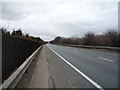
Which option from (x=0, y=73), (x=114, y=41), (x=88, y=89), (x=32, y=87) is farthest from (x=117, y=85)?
(x=114, y=41)

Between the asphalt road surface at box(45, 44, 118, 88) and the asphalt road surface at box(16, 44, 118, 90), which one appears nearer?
the asphalt road surface at box(16, 44, 118, 90)

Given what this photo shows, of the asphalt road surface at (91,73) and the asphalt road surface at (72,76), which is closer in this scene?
the asphalt road surface at (72,76)

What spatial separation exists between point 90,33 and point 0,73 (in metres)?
59.0

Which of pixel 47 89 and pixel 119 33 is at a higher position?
pixel 119 33

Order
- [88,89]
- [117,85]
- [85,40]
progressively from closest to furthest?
[88,89], [117,85], [85,40]

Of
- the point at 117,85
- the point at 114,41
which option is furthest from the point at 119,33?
the point at 117,85

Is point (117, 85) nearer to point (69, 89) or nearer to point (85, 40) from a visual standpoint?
point (69, 89)

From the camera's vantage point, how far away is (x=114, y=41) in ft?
139

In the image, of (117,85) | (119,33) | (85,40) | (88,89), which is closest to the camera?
(88,89)

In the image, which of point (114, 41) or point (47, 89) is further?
point (114, 41)

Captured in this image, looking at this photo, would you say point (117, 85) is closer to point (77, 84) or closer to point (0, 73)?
point (77, 84)

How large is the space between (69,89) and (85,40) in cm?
5860

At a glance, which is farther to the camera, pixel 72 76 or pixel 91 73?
pixel 91 73

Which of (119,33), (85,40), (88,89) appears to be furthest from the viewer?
(85,40)
